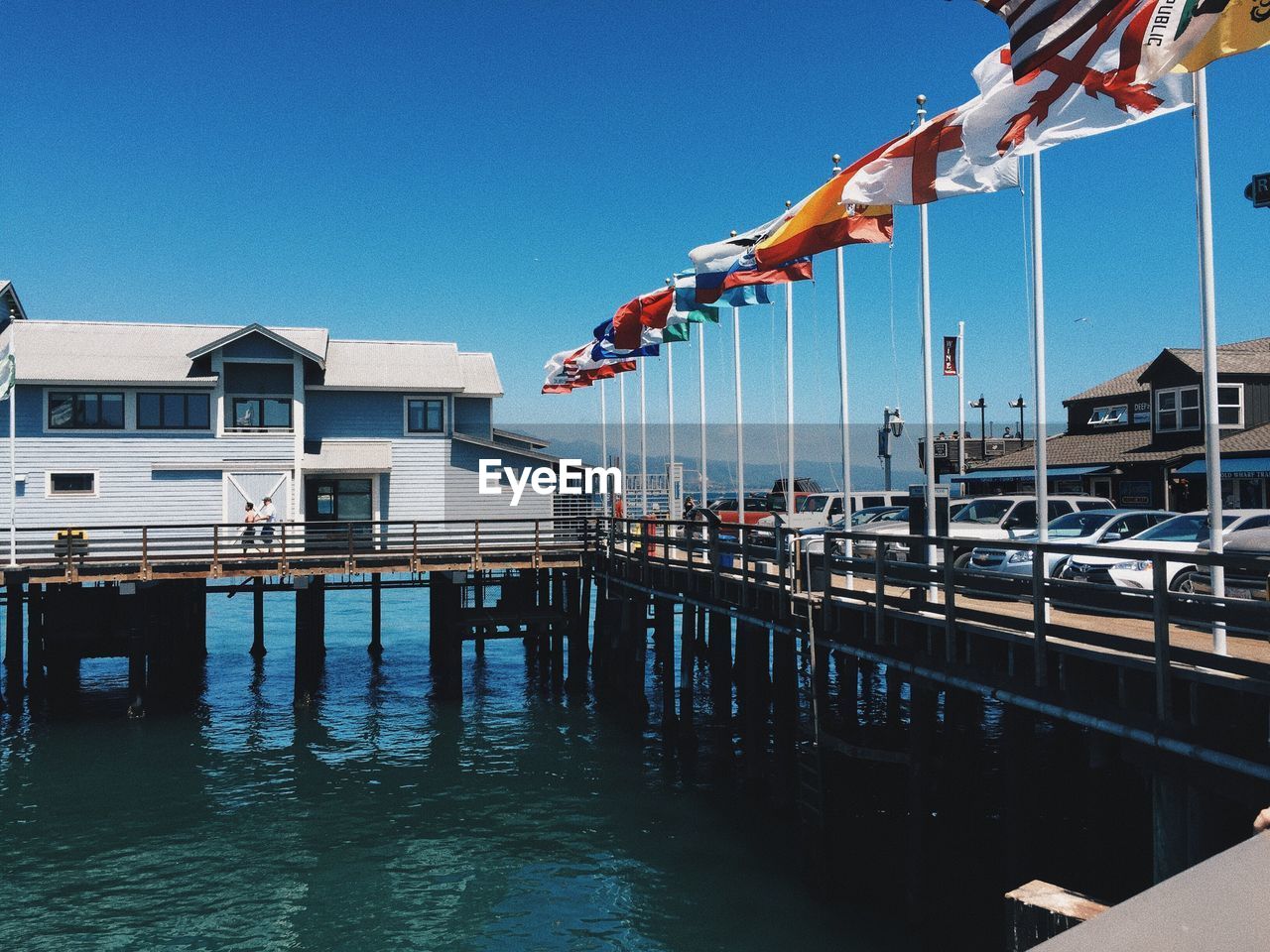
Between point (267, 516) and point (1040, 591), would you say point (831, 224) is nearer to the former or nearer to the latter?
point (1040, 591)

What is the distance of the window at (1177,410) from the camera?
1532 inches

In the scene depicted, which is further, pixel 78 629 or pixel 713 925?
pixel 78 629

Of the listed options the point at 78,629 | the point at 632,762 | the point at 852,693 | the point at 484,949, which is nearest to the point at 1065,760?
the point at 852,693

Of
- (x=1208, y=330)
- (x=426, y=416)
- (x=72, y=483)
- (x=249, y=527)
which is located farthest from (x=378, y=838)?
(x=72, y=483)

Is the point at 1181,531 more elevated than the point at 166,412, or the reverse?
the point at 166,412

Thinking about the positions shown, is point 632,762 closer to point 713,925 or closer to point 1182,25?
point 713,925

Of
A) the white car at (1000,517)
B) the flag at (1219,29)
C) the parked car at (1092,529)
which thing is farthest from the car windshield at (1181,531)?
the flag at (1219,29)

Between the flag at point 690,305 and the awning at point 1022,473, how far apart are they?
1791 cm

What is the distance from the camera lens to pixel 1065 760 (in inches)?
697

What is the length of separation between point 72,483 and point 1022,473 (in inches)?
1441

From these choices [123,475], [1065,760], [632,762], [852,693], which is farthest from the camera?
[123,475]

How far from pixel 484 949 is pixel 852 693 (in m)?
6.54

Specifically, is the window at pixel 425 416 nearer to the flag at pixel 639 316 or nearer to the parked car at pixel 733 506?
the flag at pixel 639 316

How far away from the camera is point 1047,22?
32.1ft
